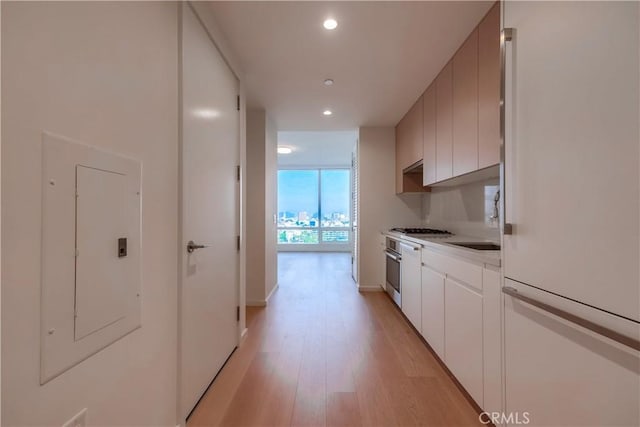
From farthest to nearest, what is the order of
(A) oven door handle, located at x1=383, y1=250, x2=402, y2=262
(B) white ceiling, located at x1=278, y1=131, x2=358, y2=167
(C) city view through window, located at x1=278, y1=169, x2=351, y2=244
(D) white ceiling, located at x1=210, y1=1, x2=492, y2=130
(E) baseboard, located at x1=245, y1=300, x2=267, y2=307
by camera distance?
(C) city view through window, located at x1=278, y1=169, x2=351, y2=244
(B) white ceiling, located at x1=278, y1=131, x2=358, y2=167
(E) baseboard, located at x1=245, y1=300, x2=267, y2=307
(A) oven door handle, located at x1=383, y1=250, x2=402, y2=262
(D) white ceiling, located at x1=210, y1=1, x2=492, y2=130

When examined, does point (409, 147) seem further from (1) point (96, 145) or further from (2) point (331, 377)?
(1) point (96, 145)

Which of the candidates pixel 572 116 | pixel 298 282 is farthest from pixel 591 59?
pixel 298 282

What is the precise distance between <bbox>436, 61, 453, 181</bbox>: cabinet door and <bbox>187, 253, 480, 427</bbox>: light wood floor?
1579mm

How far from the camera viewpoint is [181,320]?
1.38m

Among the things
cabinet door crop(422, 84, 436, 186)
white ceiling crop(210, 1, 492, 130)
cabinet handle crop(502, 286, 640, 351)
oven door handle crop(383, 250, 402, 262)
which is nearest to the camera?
cabinet handle crop(502, 286, 640, 351)

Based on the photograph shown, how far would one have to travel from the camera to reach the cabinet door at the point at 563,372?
81 centimetres

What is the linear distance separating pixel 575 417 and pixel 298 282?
3822 millimetres

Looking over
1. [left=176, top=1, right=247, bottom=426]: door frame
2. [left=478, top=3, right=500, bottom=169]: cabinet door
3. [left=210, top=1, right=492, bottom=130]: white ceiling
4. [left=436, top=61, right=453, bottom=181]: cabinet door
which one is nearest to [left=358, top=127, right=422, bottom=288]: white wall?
[left=210, top=1, right=492, bottom=130]: white ceiling

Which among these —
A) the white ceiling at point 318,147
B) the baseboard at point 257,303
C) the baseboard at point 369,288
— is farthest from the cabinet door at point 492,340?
the white ceiling at point 318,147

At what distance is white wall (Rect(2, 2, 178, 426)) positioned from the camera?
652 mm

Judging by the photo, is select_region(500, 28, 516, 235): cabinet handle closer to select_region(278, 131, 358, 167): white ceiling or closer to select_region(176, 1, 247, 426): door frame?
select_region(176, 1, 247, 426): door frame

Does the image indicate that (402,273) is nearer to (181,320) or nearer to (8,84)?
(181,320)

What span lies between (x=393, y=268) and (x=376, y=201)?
3.75ft

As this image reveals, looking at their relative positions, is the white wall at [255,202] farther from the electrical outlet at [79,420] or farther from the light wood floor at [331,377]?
the electrical outlet at [79,420]
